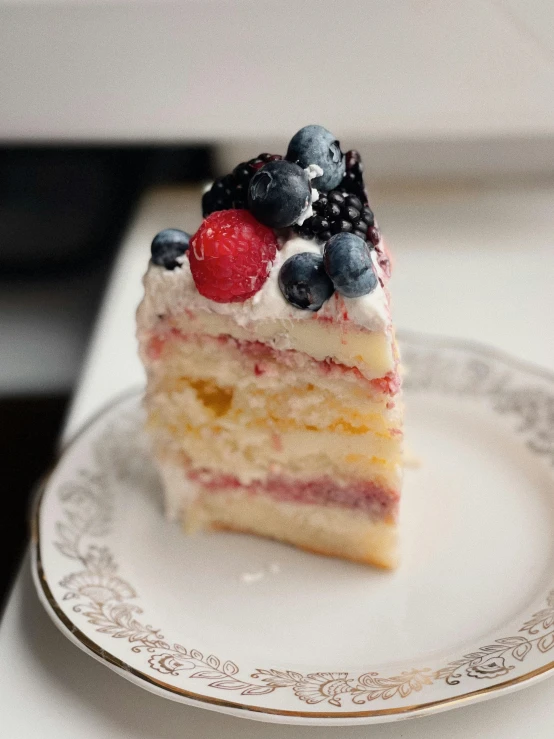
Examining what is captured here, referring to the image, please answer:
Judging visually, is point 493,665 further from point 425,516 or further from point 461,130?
point 461,130

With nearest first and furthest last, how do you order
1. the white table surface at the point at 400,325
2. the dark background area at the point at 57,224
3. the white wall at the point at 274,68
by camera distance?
1. the white table surface at the point at 400,325
2. the white wall at the point at 274,68
3. the dark background area at the point at 57,224

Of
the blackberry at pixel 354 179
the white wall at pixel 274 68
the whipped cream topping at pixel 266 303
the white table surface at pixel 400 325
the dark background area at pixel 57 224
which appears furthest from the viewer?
the dark background area at pixel 57 224

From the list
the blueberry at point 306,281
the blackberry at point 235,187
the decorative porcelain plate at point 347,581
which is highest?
the blackberry at point 235,187

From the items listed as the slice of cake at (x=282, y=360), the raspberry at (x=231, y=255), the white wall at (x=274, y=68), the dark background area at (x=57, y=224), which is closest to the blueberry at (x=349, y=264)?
the slice of cake at (x=282, y=360)

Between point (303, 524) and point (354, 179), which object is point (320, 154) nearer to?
point (354, 179)

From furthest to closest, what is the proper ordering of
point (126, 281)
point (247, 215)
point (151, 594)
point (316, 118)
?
point (126, 281)
point (316, 118)
point (151, 594)
point (247, 215)

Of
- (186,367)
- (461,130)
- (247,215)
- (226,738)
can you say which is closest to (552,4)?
(461,130)

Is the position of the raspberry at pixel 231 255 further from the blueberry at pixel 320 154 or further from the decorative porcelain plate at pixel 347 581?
the decorative porcelain plate at pixel 347 581
